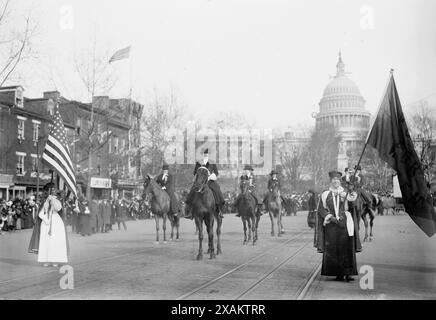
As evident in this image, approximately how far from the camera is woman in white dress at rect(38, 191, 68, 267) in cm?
1145

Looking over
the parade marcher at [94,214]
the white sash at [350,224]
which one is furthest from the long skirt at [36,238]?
the parade marcher at [94,214]

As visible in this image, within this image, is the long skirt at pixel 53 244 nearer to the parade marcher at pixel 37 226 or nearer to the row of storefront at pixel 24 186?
the parade marcher at pixel 37 226

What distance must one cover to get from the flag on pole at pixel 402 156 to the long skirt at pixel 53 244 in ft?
22.0

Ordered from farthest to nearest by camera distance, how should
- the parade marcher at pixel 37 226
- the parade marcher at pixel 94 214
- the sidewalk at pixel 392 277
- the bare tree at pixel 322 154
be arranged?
the bare tree at pixel 322 154 → the parade marcher at pixel 94 214 → the parade marcher at pixel 37 226 → the sidewalk at pixel 392 277

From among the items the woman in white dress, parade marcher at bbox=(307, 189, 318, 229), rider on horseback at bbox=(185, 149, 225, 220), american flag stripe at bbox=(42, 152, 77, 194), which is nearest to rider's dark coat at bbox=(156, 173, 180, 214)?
rider on horseback at bbox=(185, 149, 225, 220)

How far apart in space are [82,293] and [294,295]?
135 inches

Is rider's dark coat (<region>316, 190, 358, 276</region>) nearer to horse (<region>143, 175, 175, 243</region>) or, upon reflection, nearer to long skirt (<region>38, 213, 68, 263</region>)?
long skirt (<region>38, 213, 68, 263</region>)

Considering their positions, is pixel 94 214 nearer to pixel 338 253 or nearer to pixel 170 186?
pixel 170 186

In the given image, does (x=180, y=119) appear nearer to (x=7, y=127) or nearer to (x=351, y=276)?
(x=7, y=127)

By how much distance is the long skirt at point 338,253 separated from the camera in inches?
390

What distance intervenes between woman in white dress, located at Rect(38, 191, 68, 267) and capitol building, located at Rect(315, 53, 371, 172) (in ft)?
184

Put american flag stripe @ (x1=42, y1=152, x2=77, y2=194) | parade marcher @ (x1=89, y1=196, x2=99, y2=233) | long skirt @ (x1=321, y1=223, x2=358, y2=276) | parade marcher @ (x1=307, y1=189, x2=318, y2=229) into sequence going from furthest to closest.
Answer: parade marcher @ (x1=89, y1=196, x2=99, y2=233) → parade marcher @ (x1=307, y1=189, x2=318, y2=229) → american flag stripe @ (x1=42, y1=152, x2=77, y2=194) → long skirt @ (x1=321, y1=223, x2=358, y2=276)

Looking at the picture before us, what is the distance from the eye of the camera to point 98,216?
25672 millimetres
